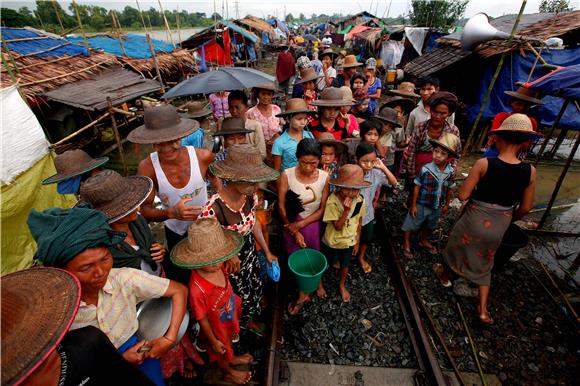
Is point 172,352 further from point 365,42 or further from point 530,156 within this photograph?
point 365,42

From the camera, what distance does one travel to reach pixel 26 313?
107 cm

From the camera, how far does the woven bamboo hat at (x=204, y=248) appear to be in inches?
79.4

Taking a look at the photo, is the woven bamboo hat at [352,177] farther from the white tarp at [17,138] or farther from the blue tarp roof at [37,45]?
the blue tarp roof at [37,45]

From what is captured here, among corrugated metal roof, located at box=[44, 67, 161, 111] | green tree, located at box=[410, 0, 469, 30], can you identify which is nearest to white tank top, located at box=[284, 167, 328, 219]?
corrugated metal roof, located at box=[44, 67, 161, 111]

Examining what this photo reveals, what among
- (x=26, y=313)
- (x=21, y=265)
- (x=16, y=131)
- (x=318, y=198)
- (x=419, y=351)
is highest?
(x=26, y=313)

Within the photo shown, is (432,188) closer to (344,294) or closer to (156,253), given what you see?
(344,294)

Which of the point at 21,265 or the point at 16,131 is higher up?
the point at 16,131

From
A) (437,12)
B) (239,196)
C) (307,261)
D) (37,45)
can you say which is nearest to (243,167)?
(239,196)

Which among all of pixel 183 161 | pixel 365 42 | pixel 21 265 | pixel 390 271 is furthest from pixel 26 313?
pixel 365 42

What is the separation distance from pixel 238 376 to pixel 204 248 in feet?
5.22

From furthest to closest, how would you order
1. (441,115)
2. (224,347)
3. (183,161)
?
(441,115), (183,161), (224,347)

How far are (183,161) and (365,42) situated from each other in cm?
2066

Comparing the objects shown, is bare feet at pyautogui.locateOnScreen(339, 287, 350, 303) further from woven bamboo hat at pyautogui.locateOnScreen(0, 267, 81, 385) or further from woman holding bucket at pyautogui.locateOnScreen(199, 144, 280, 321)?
woven bamboo hat at pyautogui.locateOnScreen(0, 267, 81, 385)

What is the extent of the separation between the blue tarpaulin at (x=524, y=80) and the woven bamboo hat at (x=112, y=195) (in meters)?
8.30
